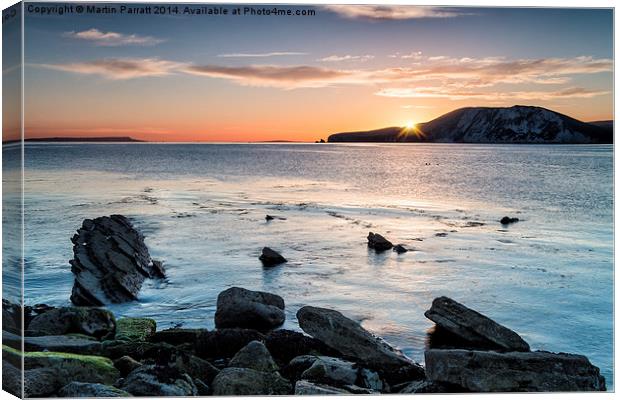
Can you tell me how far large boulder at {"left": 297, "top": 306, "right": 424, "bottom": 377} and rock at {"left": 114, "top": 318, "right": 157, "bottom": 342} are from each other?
226cm

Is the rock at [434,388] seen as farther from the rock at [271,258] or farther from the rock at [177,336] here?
the rock at [271,258]

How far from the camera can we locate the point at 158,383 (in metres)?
7.84

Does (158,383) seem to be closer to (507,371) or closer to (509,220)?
(507,371)

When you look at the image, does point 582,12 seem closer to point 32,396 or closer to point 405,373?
point 405,373

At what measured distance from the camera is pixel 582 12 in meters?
8.76

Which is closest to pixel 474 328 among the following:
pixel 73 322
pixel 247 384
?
pixel 247 384

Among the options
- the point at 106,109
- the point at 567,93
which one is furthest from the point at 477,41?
the point at 106,109

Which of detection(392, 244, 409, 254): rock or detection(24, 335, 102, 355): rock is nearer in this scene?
detection(24, 335, 102, 355): rock

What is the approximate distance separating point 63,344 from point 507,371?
16.6ft

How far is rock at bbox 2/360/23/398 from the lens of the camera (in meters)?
7.40

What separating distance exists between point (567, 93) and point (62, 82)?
36.5ft

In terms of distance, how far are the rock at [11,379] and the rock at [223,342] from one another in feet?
8.45

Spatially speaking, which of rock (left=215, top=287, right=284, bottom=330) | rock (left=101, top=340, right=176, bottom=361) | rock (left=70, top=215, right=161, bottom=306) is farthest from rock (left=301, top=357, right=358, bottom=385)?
rock (left=70, top=215, right=161, bottom=306)

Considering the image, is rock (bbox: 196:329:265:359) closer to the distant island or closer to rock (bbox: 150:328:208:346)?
rock (bbox: 150:328:208:346)
